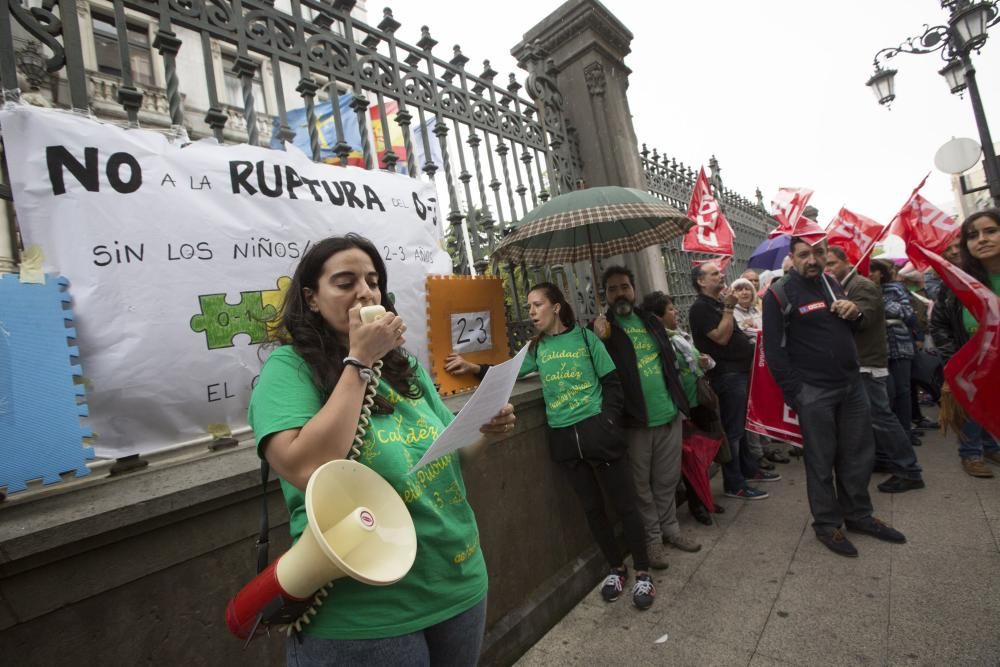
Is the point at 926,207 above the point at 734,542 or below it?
above

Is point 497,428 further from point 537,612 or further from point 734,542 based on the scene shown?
point 734,542

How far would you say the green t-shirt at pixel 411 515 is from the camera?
4.35ft

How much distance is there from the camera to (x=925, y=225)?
412 centimetres

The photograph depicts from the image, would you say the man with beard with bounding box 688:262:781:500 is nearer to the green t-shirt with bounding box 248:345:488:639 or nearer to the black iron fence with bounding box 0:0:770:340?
the black iron fence with bounding box 0:0:770:340

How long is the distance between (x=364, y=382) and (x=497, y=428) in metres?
0.64

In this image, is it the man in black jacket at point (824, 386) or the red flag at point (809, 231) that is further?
the red flag at point (809, 231)

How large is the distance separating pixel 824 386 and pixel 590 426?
1.75 metres

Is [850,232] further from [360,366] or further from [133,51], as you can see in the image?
[133,51]

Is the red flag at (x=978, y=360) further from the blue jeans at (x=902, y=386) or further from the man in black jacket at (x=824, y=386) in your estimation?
the blue jeans at (x=902, y=386)

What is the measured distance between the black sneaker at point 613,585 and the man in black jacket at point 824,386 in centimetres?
150

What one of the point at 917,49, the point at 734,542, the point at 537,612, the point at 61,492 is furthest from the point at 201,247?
the point at 917,49

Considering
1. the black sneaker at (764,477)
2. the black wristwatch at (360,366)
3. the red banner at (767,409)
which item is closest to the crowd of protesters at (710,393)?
the red banner at (767,409)

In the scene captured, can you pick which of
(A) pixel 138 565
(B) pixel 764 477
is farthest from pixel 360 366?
(B) pixel 764 477

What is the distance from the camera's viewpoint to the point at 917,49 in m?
9.91
